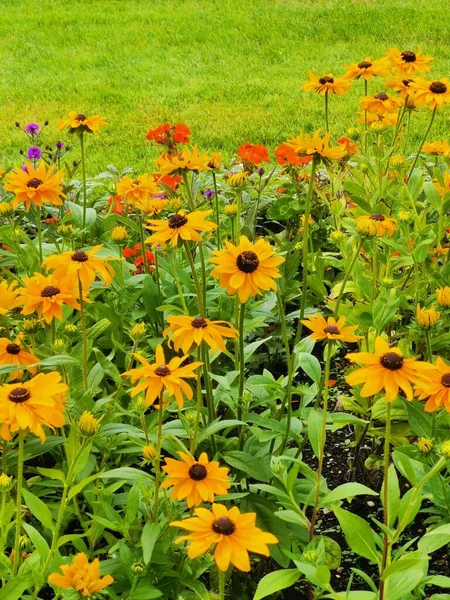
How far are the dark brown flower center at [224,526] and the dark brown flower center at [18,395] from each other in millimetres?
342

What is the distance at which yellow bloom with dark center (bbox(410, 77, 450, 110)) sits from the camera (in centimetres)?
222

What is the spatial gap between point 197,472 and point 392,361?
32 centimetres

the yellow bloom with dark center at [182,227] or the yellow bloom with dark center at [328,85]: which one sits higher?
the yellow bloom with dark center at [328,85]

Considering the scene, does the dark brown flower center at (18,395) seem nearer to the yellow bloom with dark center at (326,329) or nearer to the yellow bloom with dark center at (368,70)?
the yellow bloom with dark center at (326,329)

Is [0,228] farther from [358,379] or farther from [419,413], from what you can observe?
[358,379]

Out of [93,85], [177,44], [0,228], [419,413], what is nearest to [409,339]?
[419,413]

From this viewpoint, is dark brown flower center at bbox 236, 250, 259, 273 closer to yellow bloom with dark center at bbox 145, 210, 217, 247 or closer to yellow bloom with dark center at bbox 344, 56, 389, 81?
yellow bloom with dark center at bbox 145, 210, 217, 247

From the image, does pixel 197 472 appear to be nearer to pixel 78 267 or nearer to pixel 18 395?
pixel 18 395

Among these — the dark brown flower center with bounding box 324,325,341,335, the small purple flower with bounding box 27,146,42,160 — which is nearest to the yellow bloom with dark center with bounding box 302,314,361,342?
the dark brown flower center with bounding box 324,325,341,335

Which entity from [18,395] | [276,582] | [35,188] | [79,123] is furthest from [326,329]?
[79,123]

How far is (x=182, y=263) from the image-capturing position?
2.50m

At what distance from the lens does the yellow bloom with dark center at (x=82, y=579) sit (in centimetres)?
113

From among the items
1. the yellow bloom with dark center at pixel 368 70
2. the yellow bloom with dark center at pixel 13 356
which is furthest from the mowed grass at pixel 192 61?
the yellow bloom with dark center at pixel 13 356

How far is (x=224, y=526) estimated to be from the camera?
3.43 feet
